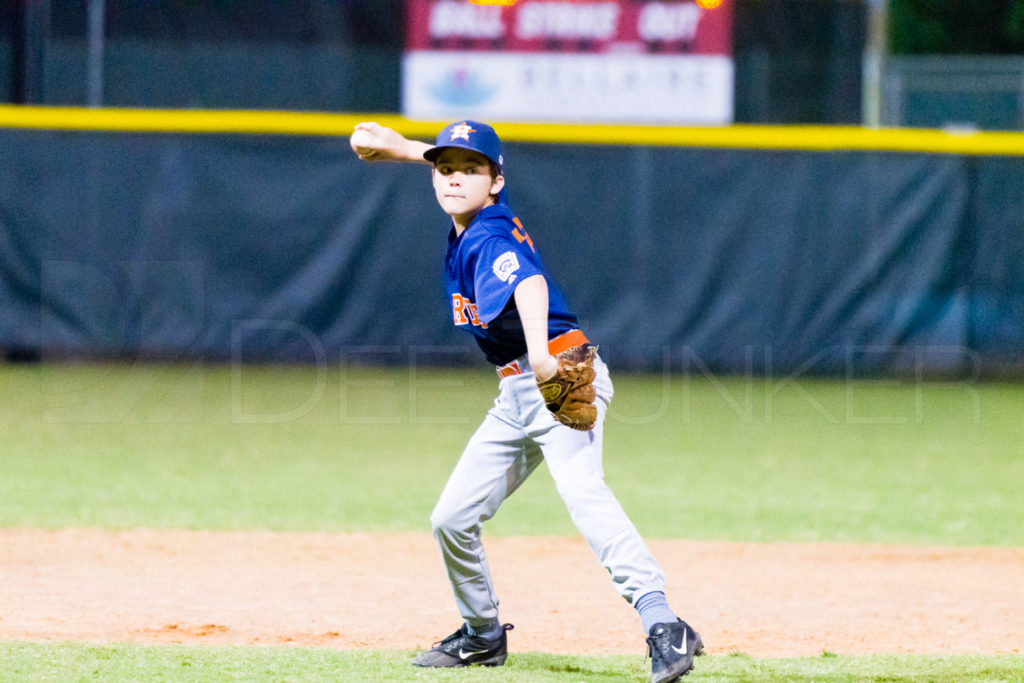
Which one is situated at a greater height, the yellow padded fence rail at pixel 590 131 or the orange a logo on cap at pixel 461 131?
the yellow padded fence rail at pixel 590 131

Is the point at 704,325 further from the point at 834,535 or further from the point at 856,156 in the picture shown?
the point at 834,535

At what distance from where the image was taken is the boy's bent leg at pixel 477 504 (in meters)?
3.50

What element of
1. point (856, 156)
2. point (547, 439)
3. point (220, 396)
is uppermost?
point (856, 156)

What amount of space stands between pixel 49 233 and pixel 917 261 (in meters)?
6.89

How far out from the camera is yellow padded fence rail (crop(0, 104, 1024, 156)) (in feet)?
34.7

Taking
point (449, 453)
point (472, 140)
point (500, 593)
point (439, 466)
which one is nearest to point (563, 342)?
point (472, 140)

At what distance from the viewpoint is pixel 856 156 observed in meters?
10.7

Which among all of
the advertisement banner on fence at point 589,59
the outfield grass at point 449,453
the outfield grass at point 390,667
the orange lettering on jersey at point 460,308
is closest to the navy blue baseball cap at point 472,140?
the orange lettering on jersey at point 460,308

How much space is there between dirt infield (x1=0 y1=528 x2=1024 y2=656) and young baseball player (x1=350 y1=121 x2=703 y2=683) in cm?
48

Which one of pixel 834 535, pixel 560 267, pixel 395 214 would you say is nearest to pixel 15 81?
pixel 395 214

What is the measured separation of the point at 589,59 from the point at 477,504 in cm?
783

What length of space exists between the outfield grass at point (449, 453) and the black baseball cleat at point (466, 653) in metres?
2.24

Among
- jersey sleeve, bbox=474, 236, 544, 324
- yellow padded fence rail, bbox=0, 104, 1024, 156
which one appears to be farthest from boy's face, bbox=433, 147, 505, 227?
yellow padded fence rail, bbox=0, 104, 1024, 156

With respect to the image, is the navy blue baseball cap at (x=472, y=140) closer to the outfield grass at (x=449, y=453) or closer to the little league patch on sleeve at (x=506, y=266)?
the little league patch on sleeve at (x=506, y=266)
